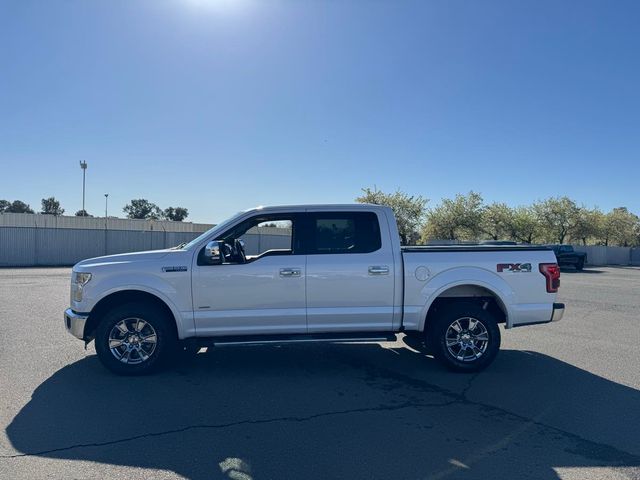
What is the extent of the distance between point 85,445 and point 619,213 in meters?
72.0

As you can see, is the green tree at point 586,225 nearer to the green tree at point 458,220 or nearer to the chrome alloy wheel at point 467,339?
the green tree at point 458,220

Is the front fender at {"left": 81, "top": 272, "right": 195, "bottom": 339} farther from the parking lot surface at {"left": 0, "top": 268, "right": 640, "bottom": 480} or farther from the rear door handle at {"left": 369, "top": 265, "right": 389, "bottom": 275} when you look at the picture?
the rear door handle at {"left": 369, "top": 265, "right": 389, "bottom": 275}

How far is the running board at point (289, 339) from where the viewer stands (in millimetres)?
5934

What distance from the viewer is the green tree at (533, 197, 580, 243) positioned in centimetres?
5219

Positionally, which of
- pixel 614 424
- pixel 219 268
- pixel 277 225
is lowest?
pixel 614 424

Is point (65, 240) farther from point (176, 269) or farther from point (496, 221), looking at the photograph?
point (496, 221)

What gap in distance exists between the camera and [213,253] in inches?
232

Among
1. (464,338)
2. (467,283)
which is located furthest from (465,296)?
(464,338)

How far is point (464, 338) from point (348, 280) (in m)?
1.70

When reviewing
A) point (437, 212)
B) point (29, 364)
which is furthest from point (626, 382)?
point (437, 212)

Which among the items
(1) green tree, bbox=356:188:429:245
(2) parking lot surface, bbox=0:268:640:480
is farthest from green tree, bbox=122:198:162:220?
(2) parking lot surface, bbox=0:268:640:480

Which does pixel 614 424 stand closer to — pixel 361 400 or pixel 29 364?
pixel 361 400

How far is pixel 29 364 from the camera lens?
20.9ft

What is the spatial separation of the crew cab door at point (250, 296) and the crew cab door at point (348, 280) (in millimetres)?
179
